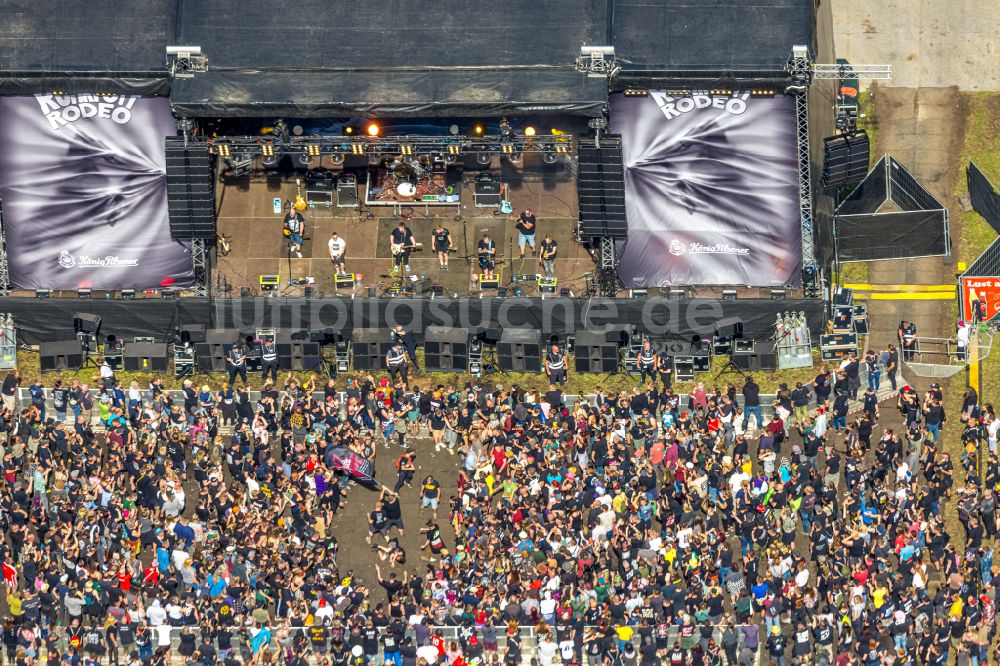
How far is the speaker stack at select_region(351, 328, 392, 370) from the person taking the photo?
63.0 meters

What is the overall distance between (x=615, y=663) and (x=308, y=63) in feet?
56.7

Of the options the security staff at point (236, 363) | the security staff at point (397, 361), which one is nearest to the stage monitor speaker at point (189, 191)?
the security staff at point (236, 363)

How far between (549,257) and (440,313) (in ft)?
10.2

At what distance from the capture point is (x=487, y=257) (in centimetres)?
6438

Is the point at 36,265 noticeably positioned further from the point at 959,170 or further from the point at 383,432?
the point at 959,170

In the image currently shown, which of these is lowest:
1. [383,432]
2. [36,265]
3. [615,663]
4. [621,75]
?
[615,663]

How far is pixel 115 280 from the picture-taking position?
6469 centimetres

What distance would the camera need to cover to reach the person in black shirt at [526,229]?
211 feet

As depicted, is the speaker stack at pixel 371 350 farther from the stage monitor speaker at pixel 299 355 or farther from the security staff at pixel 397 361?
the stage monitor speaker at pixel 299 355

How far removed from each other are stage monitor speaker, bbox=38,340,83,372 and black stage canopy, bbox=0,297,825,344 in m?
0.64

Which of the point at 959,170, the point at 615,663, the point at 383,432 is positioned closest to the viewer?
the point at 615,663

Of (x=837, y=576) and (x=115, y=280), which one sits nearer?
(x=837, y=576)

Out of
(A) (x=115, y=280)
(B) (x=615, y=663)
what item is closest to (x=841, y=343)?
(B) (x=615, y=663)

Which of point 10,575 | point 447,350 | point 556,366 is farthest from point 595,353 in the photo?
point 10,575
